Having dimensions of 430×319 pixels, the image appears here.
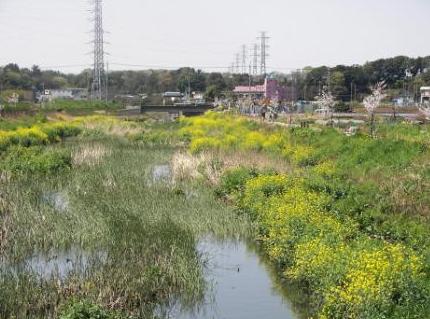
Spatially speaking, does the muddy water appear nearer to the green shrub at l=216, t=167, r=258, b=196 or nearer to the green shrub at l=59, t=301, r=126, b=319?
the green shrub at l=59, t=301, r=126, b=319

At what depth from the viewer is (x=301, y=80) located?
127500 mm

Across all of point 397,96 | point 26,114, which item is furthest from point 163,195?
point 397,96

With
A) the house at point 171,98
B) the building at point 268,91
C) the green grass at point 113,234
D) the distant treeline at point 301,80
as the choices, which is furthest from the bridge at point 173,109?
the green grass at point 113,234

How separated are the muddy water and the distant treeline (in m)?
82.4

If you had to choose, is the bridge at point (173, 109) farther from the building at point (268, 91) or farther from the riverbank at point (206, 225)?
the riverbank at point (206, 225)

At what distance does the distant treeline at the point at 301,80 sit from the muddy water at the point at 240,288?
82.4 meters

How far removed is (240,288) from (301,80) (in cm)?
11535

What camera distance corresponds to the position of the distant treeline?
351ft

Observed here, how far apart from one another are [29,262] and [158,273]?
3907 millimetres

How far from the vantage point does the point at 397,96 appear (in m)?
105

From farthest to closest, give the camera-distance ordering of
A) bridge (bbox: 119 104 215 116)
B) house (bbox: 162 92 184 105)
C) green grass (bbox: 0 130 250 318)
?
house (bbox: 162 92 184 105)
bridge (bbox: 119 104 215 116)
green grass (bbox: 0 130 250 318)

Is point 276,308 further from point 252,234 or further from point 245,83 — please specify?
point 245,83

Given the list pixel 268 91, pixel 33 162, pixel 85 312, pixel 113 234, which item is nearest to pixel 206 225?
pixel 113 234

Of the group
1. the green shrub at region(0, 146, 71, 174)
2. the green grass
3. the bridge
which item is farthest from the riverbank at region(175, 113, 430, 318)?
the bridge
